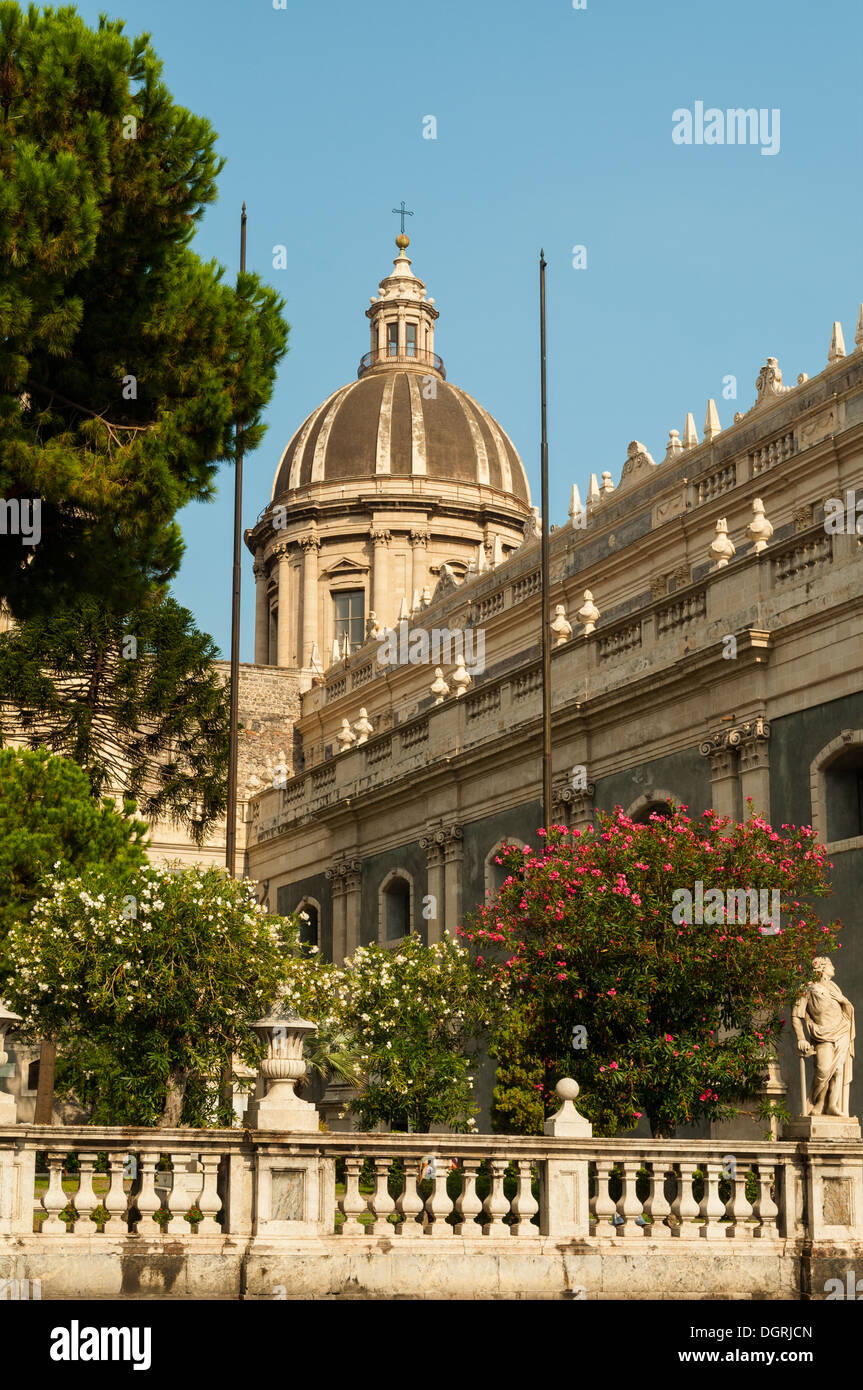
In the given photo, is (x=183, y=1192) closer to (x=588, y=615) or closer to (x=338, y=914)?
(x=588, y=615)

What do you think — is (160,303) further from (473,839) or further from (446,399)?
(446,399)

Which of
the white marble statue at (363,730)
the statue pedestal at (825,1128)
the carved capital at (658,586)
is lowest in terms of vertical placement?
the statue pedestal at (825,1128)

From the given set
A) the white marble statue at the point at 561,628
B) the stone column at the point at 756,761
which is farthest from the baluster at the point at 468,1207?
the white marble statue at the point at 561,628

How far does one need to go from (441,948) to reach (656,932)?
7.08m

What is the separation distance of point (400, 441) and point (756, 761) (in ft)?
173

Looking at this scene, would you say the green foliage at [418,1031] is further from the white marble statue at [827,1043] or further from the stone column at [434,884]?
the white marble statue at [827,1043]

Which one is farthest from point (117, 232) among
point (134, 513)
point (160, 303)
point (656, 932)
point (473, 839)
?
point (473, 839)

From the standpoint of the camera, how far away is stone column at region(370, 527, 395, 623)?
7525cm

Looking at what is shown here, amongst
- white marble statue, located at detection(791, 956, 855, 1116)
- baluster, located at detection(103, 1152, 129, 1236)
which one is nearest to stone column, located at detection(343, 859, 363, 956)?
white marble statue, located at detection(791, 956, 855, 1116)

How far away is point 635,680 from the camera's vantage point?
99.9ft

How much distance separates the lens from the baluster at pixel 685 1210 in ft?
56.6

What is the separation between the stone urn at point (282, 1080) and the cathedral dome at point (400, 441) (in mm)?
60766

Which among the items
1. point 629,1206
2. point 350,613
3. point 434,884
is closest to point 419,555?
point 350,613

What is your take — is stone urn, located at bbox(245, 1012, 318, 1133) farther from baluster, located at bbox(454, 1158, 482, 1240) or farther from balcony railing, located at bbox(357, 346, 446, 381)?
balcony railing, located at bbox(357, 346, 446, 381)
